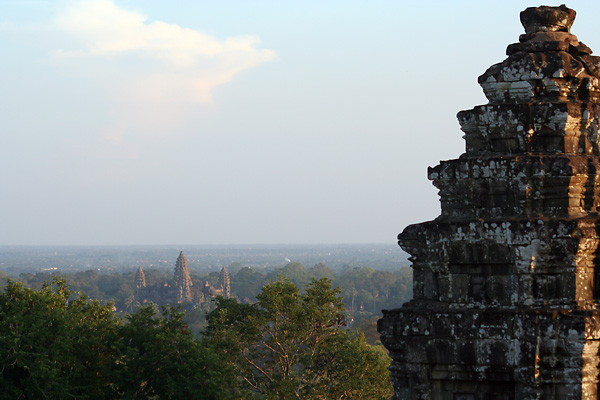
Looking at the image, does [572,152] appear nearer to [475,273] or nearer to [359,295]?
[475,273]

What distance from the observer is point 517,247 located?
8008mm

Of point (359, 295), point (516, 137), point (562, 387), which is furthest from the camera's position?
point (359, 295)

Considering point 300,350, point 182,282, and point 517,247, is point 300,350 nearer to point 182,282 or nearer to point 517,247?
point 517,247

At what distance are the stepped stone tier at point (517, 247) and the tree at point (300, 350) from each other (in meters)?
14.3

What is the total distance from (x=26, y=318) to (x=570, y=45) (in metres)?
13.6

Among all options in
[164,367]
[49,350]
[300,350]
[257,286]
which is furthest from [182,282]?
[49,350]

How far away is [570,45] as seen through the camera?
28.2ft

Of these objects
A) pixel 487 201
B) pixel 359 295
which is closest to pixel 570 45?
pixel 487 201

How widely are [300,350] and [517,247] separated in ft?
53.6

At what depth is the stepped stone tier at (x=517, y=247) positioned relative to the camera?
7.87 metres

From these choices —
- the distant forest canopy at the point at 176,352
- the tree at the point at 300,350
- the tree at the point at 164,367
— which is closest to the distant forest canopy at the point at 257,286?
the tree at the point at 300,350

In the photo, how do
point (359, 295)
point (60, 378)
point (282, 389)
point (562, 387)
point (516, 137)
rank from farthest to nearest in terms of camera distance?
point (359, 295) → point (282, 389) → point (60, 378) → point (516, 137) → point (562, 387)

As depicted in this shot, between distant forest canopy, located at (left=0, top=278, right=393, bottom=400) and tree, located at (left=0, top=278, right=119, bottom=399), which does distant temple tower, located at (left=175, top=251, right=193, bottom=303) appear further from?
tree, located at (left=0, top=278, right=119, bottom=399)

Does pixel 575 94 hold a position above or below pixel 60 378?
above
